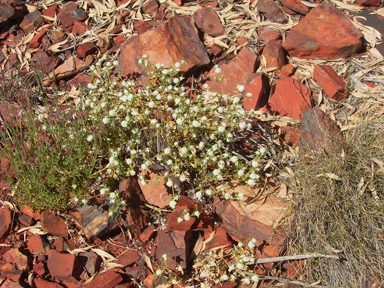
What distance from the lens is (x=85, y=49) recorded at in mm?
4219

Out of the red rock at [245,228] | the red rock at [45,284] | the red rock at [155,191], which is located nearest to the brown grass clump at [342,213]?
the red rock at [245,228]

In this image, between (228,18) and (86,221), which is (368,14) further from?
(86,221)

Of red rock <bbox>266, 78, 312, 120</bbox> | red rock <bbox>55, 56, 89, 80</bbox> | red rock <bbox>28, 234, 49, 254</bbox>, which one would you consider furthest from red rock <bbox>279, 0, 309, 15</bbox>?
red rock <bbox>28, 234, 49, 254</bbox>

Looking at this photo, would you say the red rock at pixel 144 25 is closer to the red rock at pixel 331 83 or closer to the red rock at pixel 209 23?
the red rock at pixel 209 23

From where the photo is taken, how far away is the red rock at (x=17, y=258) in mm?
2797

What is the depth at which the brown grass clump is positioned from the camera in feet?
8.57

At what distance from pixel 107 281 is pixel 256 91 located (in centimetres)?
234

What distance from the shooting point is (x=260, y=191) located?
9.99ft

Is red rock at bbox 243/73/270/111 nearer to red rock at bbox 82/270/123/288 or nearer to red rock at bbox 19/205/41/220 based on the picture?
red rock at bbox 82/270/123/288

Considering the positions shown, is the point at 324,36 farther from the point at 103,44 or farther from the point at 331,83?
the point at 103,44

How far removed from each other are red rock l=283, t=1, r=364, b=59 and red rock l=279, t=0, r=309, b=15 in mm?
198

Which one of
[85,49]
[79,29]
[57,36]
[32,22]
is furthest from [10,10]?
[85,49]

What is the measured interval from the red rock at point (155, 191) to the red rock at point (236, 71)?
134 centimetres

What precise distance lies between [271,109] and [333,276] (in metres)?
1.76
